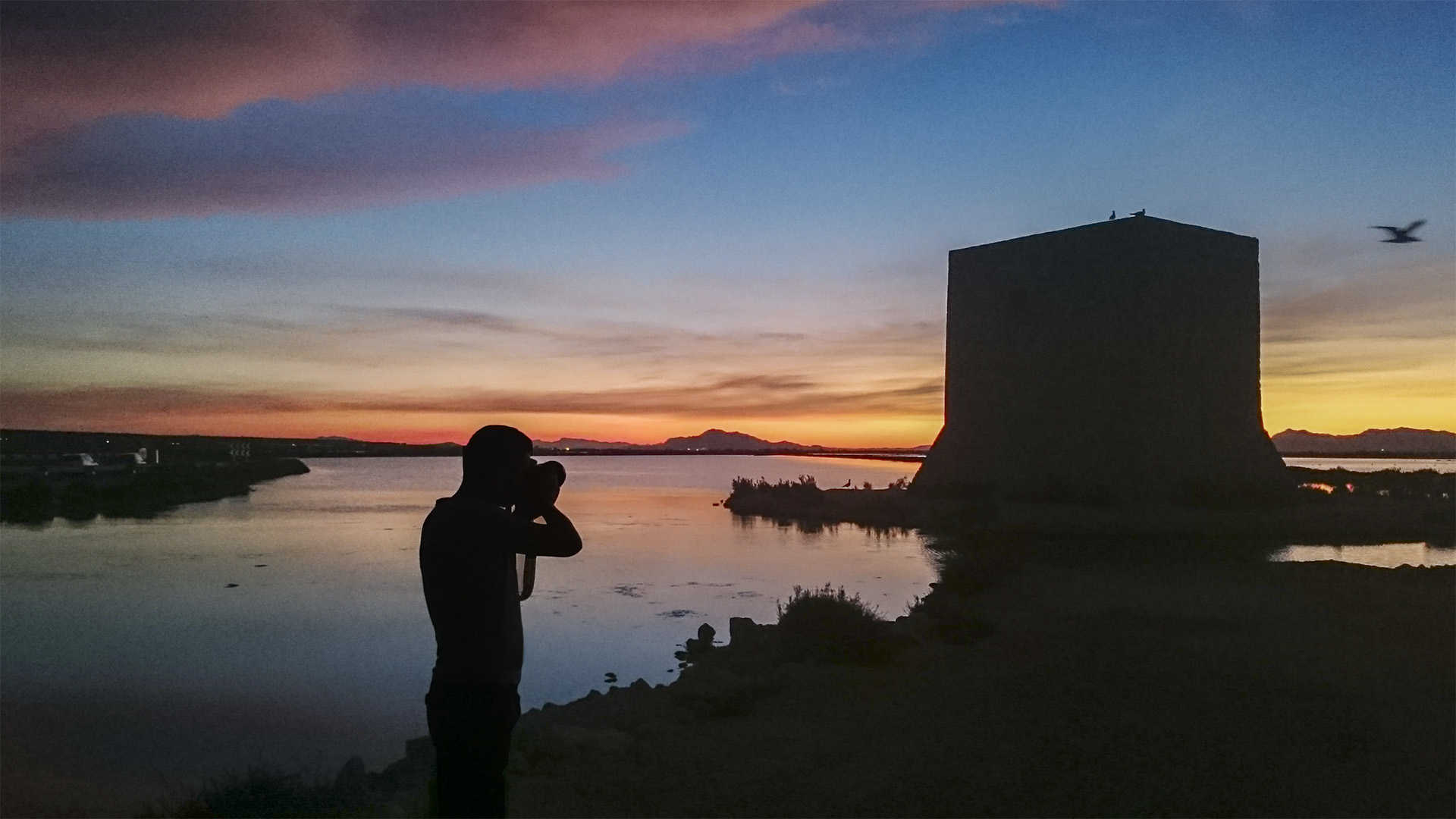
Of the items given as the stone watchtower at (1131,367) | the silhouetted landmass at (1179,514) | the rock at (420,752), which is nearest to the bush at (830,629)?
the rock at (420,752)

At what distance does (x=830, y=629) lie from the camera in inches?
315

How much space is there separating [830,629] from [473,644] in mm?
5710

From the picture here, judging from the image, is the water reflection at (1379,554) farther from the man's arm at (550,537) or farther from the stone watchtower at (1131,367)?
the man's arm at (550,537)

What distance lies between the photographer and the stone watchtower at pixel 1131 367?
74.8ft

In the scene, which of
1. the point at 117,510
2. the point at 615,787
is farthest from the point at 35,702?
the point at 117,510

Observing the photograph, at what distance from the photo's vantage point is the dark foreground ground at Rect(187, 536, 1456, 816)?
14.3ft

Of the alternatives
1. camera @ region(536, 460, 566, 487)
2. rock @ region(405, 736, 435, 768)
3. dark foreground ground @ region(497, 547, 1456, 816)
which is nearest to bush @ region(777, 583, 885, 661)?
dark foreground ground @ region(497, 547, 1456, 816)

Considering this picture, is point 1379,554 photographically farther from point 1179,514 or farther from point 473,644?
point 473,644

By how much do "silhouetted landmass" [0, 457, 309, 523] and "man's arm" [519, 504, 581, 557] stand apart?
95.4 ft

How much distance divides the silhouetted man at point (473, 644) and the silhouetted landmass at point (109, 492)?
28998 millimetres

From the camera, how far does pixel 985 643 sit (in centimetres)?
800

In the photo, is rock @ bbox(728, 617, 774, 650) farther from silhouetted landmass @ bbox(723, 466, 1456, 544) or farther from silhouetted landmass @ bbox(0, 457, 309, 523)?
silhouetted landmass @ bbox(0, 457, 309, 523)

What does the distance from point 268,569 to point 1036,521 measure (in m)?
15.6

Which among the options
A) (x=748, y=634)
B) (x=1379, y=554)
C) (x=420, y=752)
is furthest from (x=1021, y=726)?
(x=1379, y=554)
